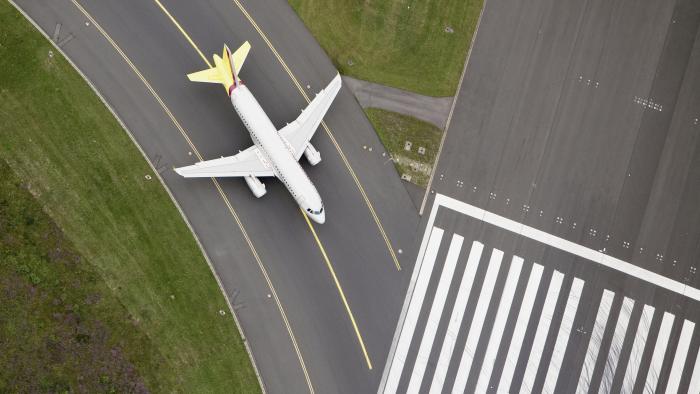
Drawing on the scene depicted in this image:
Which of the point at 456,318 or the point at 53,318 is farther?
the point at 456,318

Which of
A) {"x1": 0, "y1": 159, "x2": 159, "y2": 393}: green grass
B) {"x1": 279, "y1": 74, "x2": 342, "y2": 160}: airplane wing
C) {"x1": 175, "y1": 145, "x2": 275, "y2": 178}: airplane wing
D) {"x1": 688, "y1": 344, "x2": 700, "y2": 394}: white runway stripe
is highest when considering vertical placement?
{"x1": 279, "y1": 74, "x2": 342, "y2": 160}: airplane wing

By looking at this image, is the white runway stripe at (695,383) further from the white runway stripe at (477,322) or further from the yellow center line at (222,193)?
the yellow center line at (222,193)

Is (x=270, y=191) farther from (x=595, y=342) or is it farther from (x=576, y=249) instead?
(x=595, y=342)

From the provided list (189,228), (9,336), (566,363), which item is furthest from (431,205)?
(9,336)

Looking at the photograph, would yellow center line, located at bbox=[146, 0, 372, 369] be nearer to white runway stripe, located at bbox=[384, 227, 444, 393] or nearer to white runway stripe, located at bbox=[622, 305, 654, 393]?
white runway stripe, located at bbox=[384, 227, 444, 393]

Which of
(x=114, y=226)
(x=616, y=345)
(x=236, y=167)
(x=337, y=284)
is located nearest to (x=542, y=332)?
(x=616, y=345)

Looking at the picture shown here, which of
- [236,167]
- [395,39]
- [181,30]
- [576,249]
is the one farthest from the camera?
[395,39]

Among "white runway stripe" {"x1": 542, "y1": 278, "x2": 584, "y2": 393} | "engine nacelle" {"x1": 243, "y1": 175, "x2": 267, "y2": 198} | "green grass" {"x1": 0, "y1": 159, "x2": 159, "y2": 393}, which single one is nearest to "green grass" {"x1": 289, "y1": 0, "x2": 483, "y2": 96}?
"engine nacelle" {"x1": 243, "y1": 175, "x2": 267, "y2": 198}

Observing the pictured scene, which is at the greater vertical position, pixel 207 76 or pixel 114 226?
pixel 207 76
